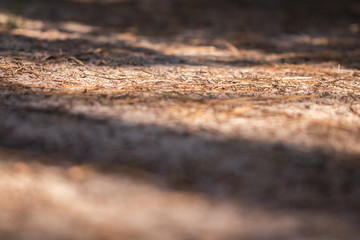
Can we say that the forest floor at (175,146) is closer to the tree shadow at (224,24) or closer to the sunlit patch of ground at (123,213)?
the sunlit patch of ground at (123,213)

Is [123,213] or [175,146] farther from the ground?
[175,146]

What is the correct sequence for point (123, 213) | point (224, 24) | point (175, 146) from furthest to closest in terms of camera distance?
point (224, 24) → point (175, 146) → point (123, 213)

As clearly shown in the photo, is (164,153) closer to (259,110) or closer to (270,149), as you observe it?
(270,149)

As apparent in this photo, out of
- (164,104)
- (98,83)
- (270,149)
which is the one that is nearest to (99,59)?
(98,83)

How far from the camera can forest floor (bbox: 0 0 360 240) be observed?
2.18 feet

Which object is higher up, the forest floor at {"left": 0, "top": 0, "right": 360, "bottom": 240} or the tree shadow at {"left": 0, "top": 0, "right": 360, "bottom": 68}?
the tree shadow at {"left": 0, "top": 0, "right": 360, "bottom": 68}

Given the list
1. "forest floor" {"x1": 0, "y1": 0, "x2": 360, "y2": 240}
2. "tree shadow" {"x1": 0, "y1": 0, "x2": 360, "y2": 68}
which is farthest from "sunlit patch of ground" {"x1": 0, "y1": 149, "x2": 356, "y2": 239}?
"tree shadow" {"x1": 0, "y1": 0, "x2": 360, "y2": 68}

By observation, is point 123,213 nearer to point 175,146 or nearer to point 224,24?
point 175,146

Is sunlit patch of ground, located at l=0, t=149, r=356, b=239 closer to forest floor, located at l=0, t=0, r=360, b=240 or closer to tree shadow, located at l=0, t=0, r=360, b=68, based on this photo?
forest floor, located at l=0, t=0, r=360, b=240

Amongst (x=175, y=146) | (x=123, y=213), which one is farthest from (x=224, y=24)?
(x=123, y=213)

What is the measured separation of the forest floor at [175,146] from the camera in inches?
26.2

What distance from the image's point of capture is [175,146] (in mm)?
898

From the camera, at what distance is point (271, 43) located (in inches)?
98.0

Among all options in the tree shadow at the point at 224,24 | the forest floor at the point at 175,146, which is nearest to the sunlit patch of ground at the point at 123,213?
the forest floor at the point at 175,146
